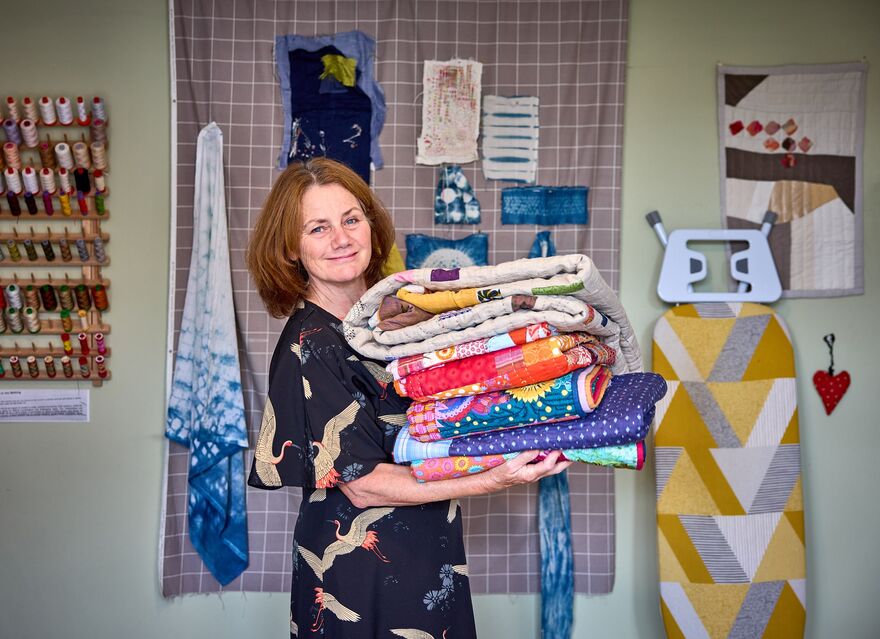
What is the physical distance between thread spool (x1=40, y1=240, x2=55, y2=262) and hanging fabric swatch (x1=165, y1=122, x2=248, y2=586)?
1.46ft

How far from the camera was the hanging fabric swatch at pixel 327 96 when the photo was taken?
2703 mm

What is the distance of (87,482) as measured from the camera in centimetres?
283

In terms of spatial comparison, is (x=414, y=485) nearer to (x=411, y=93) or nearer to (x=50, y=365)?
(x=411, y=93)

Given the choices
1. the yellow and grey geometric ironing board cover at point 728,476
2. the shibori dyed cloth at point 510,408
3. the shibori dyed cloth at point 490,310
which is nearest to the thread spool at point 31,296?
the shibori dyed cloth at point 490,310

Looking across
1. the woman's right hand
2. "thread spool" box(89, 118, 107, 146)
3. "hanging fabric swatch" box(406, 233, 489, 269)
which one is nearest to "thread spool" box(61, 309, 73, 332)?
"thread spool" box(89, 118, 107, 146)

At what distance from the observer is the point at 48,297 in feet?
8.95

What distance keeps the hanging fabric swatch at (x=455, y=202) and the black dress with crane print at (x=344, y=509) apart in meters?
1.10

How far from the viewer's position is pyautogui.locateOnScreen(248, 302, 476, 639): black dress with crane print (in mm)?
1575

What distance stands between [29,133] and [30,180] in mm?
151

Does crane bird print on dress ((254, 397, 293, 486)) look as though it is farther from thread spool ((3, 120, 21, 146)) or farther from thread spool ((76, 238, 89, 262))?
thread spool ((3, 120, 21, 146))

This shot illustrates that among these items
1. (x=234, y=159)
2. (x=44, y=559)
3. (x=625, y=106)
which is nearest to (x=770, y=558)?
(x=625, y=106)

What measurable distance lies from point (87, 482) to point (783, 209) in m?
2.44

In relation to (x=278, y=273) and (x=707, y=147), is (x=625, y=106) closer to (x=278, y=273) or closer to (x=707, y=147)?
(x=707, y=147)

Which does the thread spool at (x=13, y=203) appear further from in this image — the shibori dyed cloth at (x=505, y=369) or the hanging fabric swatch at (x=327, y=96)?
the shibori dyed cloth at (x=505, y=369)
